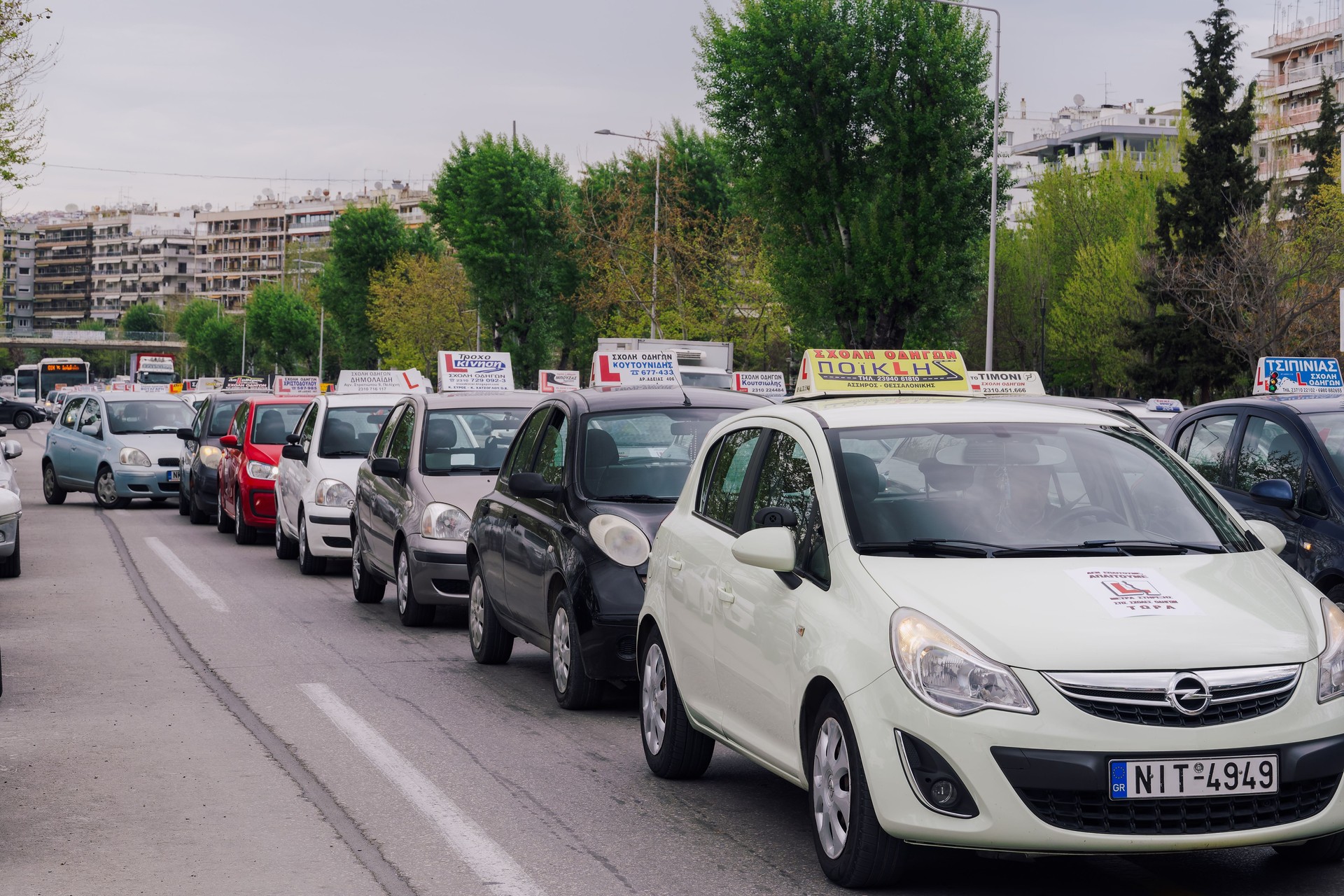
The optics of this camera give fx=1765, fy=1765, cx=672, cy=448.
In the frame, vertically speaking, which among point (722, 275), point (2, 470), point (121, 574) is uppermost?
point (722, 275)

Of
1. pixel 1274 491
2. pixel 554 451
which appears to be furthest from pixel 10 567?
pixel 1274 491

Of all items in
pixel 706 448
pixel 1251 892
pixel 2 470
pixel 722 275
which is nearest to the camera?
pixel 1251 892

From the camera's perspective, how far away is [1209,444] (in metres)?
11.0

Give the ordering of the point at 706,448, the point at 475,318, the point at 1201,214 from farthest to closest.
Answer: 1. the point at 475,318
2. the point at 1201,214
3. the point at 706,448

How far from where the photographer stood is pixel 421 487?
12688 mm

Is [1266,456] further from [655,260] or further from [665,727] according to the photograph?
[655,260]

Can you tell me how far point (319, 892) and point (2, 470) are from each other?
10669 mm

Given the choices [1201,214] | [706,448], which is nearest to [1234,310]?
[1201,214]

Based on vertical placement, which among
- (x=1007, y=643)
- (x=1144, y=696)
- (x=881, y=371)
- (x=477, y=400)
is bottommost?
(x=1144, y=696)

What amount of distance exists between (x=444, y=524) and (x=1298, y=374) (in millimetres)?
8190

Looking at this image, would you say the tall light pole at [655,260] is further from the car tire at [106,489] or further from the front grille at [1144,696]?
the front grille at [1144,696]

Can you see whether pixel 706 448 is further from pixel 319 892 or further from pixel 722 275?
pixel 722 275

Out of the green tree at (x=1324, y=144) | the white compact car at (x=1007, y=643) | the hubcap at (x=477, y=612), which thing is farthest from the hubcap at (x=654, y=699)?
the green tree at (x=1324, y=144)

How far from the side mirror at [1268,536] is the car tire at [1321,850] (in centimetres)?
102
